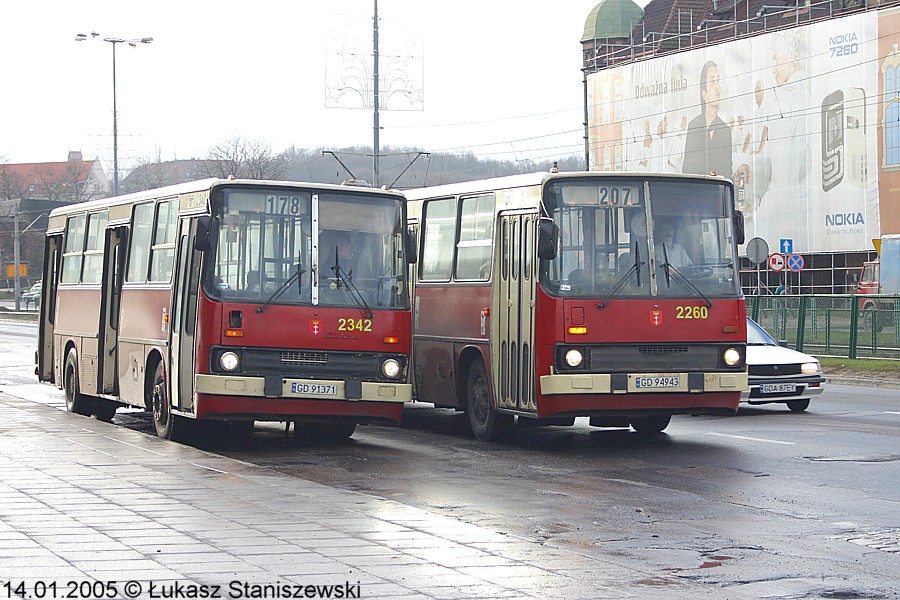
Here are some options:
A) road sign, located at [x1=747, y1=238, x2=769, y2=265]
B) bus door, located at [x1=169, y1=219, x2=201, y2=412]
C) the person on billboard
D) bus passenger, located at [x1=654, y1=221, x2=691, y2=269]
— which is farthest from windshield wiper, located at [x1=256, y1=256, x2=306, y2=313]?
the person on billboard

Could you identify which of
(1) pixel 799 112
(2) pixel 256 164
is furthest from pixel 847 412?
(2) pixel 256 164

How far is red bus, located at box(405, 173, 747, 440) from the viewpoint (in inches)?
601

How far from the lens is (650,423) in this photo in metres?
17.8

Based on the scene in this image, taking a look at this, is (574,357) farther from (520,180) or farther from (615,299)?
(520,180)

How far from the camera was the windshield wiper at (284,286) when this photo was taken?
50.2 ft

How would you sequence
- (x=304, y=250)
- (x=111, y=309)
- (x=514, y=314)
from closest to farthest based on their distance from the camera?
(x=304, y=250)
(x=514, y=314)
(x=111, y=309)

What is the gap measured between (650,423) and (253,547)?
33.2 feet

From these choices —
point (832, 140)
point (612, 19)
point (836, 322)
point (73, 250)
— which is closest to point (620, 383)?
point (73, 250)

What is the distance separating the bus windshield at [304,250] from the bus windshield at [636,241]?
6.16 feet

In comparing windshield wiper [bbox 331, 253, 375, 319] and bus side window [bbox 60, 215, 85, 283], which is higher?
bus side window [bbox 60, 215, 85, 283]

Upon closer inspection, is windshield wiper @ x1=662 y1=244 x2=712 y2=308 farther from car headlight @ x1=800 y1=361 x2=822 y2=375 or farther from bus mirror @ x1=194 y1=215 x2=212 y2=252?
car headlight @ x1=800 y1=361 x2=822 y2=375

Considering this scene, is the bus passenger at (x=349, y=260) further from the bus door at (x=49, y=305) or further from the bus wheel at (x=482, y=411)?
the bus door at (x=49, y=305)

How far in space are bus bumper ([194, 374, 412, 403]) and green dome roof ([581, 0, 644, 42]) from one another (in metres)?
75.0

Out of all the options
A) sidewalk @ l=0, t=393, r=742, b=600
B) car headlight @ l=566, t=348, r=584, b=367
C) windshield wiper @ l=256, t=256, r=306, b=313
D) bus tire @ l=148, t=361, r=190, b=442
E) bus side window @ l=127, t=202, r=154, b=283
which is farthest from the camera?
bus side window @ l=127, t=202, r=154, b=283
